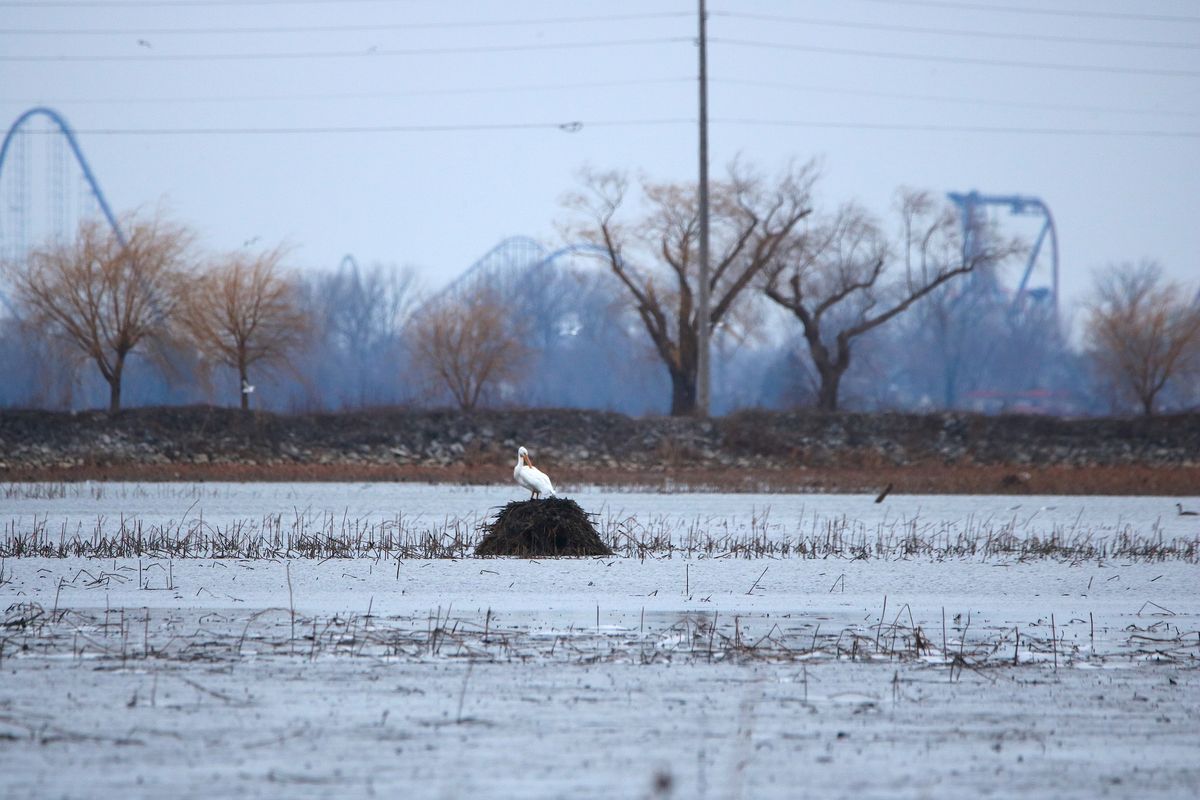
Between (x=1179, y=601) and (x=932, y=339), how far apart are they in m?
97.0

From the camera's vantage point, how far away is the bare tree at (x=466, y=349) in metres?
45.0

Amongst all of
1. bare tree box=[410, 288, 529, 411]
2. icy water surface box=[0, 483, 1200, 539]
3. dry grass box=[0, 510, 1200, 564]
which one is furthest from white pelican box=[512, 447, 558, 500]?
bare tree box=[410, 288, 529, 411]

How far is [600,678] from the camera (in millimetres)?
8352

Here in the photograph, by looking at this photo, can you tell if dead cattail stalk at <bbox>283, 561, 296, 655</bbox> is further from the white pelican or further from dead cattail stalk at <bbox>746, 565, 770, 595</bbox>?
dead cattail stalk at <bbox>746, 565, 770, 595</bbox>

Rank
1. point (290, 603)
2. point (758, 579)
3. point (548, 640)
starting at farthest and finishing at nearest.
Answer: point (758, 579) → point (290, 603) → point (548, 640)

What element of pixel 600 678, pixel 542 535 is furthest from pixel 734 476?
pixel 600 678

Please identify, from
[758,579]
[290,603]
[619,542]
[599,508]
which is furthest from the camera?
[599,508]

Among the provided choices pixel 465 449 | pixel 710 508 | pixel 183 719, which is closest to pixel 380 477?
pixel 465 449

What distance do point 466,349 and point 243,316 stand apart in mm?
7758

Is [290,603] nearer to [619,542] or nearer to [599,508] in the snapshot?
[619,542]

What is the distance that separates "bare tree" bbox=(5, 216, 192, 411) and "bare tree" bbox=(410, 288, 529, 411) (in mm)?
9240

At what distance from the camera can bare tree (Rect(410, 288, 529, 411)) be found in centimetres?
4503

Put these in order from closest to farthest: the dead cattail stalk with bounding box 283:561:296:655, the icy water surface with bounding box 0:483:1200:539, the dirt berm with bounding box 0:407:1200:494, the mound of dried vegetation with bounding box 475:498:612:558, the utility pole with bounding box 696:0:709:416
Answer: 1. the dead cattail stalk with bounding box 283:561:296:655
2. the mound of dried vegetation with bounding box 475:498:612:558
3. the icy water surface with bounding box 0:483:1200:539
4. the dirt berm with bounding box 0:407:1200:494
5. the utility pole with bounding box 696:0:709:416

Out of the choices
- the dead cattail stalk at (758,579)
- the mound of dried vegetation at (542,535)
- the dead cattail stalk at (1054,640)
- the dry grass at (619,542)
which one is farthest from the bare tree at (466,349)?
the dead cattail stalk at (1054,640)
